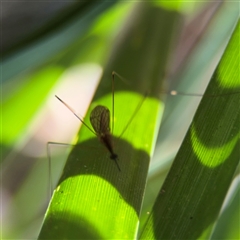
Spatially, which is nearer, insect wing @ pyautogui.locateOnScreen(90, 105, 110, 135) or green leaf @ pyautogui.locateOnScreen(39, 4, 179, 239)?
green leaf @ pyautogui.locateOnScreen(39, 4, 179, 239)

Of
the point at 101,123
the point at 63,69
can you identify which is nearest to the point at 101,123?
the point at 101,123

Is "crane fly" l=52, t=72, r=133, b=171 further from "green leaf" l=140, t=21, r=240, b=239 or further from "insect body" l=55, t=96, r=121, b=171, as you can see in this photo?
"green leaf" l=140, t=21, r=240, b=239

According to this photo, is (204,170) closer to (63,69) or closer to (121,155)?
(121,155)

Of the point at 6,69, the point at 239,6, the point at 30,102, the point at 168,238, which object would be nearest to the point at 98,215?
the point at 168,238

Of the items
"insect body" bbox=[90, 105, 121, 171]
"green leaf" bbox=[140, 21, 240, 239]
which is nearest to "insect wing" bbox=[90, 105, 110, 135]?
"insect body" bbox=[90, 105, 121, 171]

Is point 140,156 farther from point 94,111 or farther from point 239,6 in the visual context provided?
point 239,6

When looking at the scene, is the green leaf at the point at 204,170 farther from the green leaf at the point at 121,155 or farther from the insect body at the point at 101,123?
the insect body at the point at 101,123
